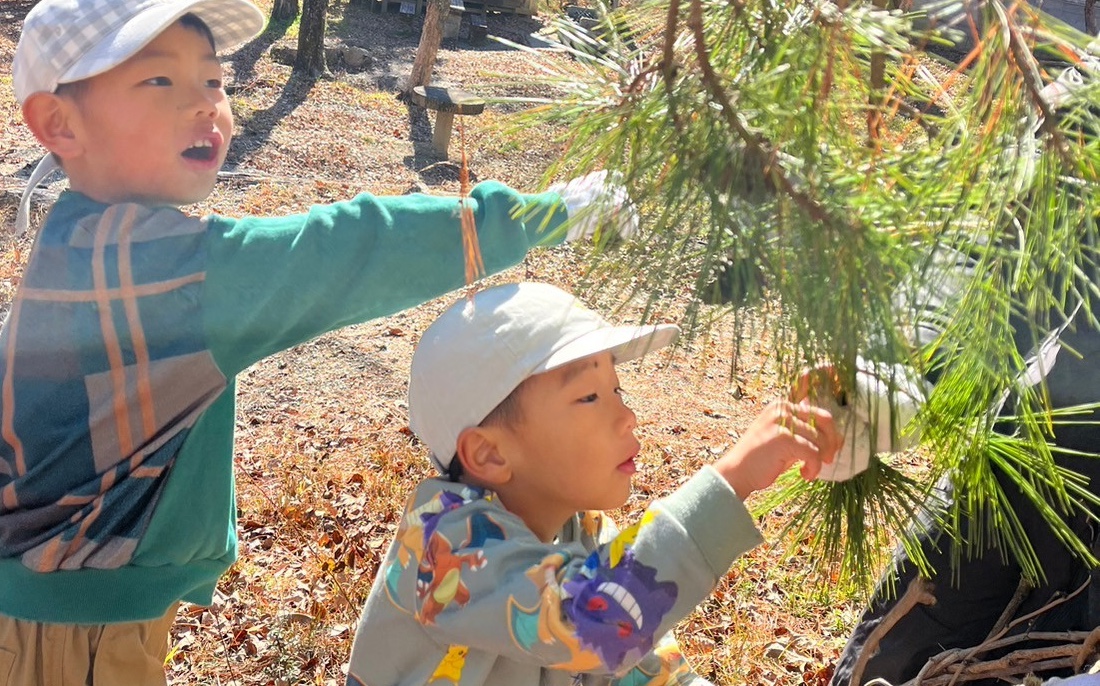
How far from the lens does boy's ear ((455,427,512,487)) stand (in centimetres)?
158

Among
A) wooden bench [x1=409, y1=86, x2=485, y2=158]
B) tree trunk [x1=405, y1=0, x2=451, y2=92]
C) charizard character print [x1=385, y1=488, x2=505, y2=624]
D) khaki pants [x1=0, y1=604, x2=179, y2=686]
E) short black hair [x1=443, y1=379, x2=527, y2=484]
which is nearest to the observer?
charizard character print [x1=385, y1=488, x2=505, y2=624]

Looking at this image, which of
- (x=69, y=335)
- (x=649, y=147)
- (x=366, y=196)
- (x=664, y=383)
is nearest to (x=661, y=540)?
(x=649, y=147)

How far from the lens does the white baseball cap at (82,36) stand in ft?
5.80

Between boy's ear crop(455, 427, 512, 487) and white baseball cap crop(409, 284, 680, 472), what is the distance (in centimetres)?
2

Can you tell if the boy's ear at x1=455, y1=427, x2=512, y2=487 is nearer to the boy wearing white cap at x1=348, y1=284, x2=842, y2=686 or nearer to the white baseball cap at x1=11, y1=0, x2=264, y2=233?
the boy wearing white cap at x1=348, y1=284, x2=842, y2=686

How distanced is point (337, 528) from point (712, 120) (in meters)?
2.77

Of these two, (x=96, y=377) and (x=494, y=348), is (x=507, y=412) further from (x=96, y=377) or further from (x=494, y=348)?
(x=96, y=377)

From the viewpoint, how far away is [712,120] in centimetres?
103

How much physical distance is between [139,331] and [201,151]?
0.37 metres

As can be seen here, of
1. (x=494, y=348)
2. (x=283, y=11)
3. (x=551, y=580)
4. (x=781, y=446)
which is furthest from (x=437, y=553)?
(x=283, y=11)

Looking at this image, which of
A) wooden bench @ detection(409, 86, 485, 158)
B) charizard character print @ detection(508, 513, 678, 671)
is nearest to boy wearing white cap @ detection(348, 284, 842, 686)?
charizard character print @ detection(508, 513, 678, 671)

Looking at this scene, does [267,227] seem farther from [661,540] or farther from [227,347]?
[661,540]

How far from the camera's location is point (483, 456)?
1589 millimetres

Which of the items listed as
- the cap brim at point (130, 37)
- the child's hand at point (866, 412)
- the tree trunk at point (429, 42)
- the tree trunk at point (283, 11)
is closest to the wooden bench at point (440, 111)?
the tree trunk at point (429, 42)
